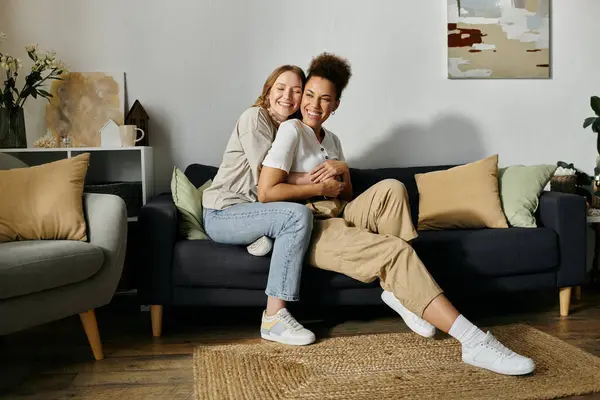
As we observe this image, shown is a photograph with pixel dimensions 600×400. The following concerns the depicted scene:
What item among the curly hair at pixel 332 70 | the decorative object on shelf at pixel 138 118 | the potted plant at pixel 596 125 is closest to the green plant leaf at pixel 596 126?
the potted plant at pixel 596 125

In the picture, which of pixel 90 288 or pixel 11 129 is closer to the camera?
pixel 90 288

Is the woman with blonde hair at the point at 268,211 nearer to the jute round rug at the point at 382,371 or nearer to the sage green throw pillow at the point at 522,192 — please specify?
the jute round rug at the point at 382,371

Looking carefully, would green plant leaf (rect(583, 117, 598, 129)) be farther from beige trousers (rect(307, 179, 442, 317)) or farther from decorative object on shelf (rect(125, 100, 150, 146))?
decorative object on shelf (rect(125, 100, 150, 146))

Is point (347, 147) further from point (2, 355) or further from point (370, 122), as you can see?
point (2, 355)

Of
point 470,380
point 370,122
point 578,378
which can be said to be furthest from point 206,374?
point 370,122

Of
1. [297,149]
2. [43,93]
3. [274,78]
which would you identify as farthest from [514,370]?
[43,93]

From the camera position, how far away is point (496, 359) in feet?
6.39

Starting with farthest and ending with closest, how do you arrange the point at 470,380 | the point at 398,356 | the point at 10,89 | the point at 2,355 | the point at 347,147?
the point at 347,147 → the point at 10,89 → the point at 2,355 → the point at 398,356 → the point at 470,380

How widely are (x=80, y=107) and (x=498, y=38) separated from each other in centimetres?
237

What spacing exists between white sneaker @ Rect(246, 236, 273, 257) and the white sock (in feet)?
2.53

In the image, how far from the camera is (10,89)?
10.5 ft

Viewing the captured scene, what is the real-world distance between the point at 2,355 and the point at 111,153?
1307 mm

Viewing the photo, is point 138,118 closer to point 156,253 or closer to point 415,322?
point 156,253

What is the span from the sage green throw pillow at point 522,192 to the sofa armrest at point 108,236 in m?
1.76
